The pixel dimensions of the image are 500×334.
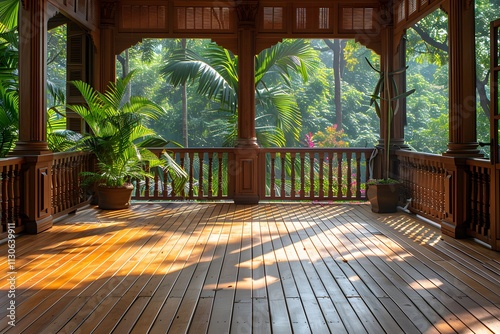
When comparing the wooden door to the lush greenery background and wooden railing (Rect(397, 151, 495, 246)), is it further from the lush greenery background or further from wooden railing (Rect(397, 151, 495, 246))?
the lush greenery background

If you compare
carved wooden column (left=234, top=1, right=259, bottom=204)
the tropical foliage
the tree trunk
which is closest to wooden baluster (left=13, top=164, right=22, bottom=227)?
carved wooden column (left=234, top=1, right=259, bottom=204)

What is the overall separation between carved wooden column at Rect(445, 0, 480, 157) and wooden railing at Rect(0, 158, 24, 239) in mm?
4419

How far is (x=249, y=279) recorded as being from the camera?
3.94 metres

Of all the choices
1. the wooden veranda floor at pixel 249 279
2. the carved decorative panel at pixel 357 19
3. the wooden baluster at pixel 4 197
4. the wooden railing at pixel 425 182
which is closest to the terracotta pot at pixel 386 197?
the wooden railing at pixel 425 182

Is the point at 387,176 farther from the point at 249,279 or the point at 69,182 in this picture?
the point at 69,182

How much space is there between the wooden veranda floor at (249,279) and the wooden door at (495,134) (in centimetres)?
26

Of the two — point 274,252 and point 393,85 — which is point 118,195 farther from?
point 393,85

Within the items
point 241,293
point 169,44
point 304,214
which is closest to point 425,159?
point 304,214

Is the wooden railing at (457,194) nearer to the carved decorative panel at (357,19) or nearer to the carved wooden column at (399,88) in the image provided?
the carved wooden column at (399,88)

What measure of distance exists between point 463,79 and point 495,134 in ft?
2.99

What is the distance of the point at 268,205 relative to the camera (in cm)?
817

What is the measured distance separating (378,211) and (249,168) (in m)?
2.01

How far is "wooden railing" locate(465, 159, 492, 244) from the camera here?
17.0ft

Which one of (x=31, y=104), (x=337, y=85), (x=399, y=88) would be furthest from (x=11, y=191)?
Answer: (x=337, y=85)
